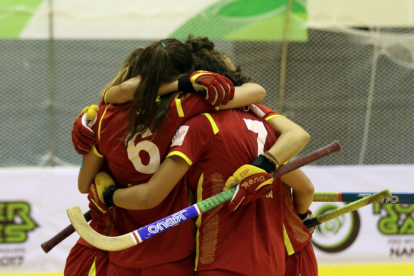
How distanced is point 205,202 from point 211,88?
1.50 feet

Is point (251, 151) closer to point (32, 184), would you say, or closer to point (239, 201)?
point (239, 201)

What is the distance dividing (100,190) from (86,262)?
429mm

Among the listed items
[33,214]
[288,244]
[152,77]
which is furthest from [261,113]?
[33,214]

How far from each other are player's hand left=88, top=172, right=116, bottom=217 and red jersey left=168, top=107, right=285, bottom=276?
373 millimetres

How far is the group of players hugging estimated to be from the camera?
201 cm

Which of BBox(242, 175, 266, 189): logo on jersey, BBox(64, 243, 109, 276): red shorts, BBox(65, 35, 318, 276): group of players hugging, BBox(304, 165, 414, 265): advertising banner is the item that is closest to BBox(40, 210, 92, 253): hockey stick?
BBox(64, 243, 109, 276): red shorts

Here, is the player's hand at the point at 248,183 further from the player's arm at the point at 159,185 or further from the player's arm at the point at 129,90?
the player's arm at the point at 129,90

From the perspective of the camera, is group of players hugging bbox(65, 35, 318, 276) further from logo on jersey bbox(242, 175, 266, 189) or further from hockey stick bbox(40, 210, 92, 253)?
hockey stick bbox(40, 210, 92, 253)

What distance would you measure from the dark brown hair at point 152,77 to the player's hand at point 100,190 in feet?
0.96

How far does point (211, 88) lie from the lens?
196 centimetres

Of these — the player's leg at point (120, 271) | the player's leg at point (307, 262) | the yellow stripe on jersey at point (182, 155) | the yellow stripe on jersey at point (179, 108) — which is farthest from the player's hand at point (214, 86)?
the player's leg at point (307, 262)

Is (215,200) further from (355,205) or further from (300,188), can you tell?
(355,205)

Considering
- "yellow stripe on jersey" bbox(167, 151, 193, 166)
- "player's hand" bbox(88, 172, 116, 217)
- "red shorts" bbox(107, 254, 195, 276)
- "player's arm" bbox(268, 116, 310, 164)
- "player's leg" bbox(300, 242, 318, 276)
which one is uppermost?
"player's arm" bbox(268, 116, 310, 164)

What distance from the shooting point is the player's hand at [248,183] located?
1.98 metres
